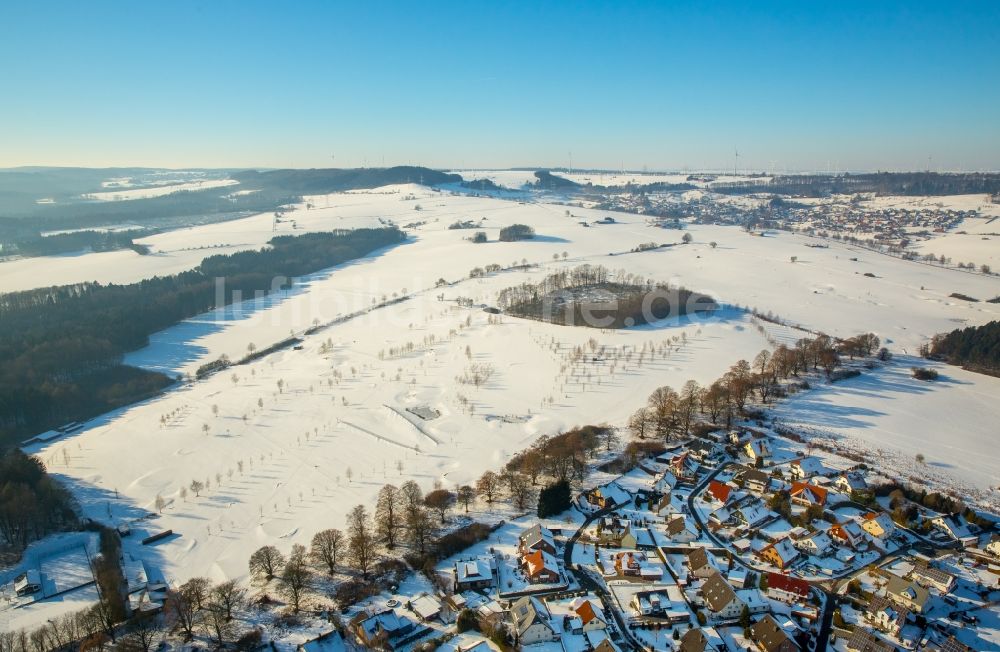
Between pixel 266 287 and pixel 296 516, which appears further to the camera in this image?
pixel 266 287

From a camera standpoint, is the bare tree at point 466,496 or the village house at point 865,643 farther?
the bare tree at point 466,496

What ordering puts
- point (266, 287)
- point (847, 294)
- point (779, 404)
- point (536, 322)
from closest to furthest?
point (779, 404) → point (536, 322) → point (847, 294) → point (266, 287)

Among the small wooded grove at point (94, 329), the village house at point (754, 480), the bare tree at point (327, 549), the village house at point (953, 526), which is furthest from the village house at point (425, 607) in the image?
the small wooded grove at point (94, 329)

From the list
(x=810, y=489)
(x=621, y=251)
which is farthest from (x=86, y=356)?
(x=621, y=251)

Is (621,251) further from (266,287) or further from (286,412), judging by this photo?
(286,412)

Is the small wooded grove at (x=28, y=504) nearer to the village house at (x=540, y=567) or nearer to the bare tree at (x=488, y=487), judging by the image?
the bare tree at (x=488, y=487)
